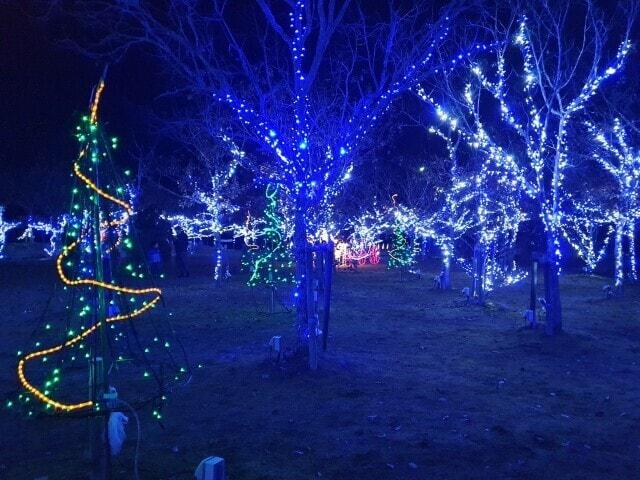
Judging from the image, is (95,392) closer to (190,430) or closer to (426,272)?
(190,430)

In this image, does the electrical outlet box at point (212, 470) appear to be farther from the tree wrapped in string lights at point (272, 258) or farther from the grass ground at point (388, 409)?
the tree wrapped in string lights at point (272, 258)

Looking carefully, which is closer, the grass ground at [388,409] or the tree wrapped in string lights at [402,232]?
the grass ground at [388,409]

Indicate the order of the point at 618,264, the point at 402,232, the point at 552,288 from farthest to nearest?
the point at 402,232 < the point at 618,264 < the point at 552,288

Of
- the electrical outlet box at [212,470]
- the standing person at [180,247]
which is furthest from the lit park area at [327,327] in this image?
the standing person at [180,247]

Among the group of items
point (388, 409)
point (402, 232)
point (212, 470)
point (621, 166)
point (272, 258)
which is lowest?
point (388, 409)

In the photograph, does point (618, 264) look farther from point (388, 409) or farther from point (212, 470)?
point (212, 470)

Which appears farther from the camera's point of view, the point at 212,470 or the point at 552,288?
the point at 552,288

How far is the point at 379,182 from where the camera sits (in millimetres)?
31109

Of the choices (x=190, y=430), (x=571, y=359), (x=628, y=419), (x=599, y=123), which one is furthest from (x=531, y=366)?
(x=599, y=123)

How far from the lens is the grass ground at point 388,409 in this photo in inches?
211

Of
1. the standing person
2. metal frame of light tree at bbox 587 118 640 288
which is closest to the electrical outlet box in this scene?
metal frame of light tree at bbox 587 118 640 288

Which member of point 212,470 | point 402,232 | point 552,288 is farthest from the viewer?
point 402,232

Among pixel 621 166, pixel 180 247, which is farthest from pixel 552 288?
pixel 180 247

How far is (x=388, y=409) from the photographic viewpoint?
691 centimetres
